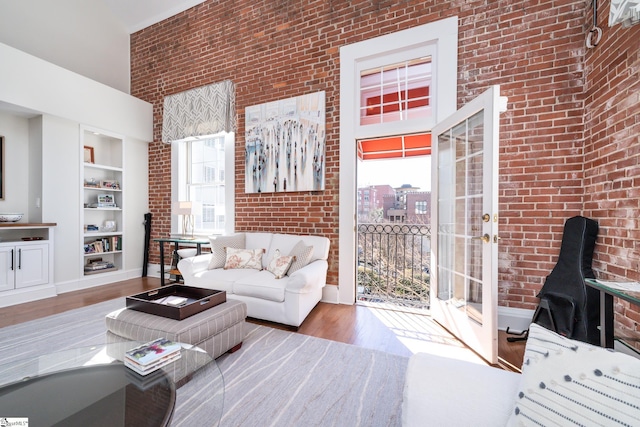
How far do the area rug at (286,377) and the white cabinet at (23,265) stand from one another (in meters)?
1.07

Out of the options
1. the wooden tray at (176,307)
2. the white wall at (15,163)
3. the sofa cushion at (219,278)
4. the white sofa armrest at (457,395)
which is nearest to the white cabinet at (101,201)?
the white wall at (15,163)

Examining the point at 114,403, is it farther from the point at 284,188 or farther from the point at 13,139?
the point at 13,139

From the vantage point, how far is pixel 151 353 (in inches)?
55.3

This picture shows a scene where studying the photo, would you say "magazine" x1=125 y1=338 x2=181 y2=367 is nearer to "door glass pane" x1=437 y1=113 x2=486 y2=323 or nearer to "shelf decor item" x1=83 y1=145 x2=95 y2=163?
"door glass pane" x1=437 y1=113 x2=486 y2=323

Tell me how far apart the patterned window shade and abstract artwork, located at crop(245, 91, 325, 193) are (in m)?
0.40

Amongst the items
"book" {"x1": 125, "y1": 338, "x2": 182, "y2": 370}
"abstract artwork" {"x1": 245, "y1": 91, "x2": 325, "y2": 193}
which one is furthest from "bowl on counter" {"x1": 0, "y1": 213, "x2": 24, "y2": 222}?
"book" {"x1": 125, "y1": 338, "x2": 182, "y2": 370}

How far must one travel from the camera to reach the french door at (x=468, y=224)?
6.70ft

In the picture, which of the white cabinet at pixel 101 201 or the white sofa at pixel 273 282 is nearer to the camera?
the white sofa at pixel 273 282

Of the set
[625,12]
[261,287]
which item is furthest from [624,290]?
[261,287]

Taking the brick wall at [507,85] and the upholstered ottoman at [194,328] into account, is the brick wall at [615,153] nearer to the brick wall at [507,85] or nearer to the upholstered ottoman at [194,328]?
the brick wall at [507,85]

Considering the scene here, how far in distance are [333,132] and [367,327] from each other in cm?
231

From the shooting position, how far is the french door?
6.70 ft

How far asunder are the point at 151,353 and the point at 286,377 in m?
0.87

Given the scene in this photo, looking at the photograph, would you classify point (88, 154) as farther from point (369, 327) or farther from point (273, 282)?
point (369, 327)
